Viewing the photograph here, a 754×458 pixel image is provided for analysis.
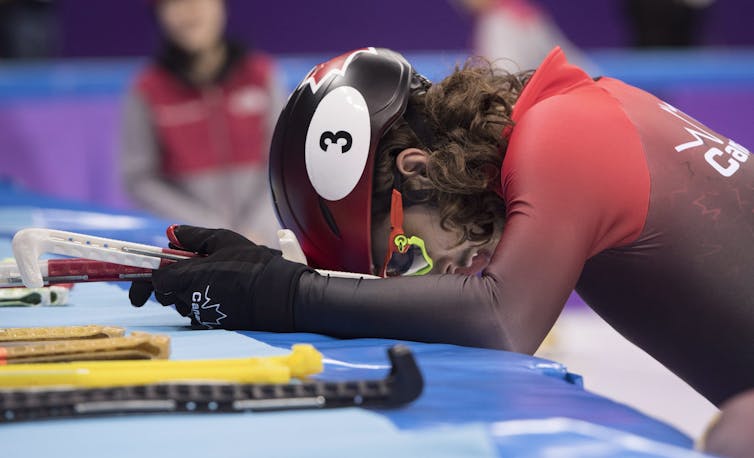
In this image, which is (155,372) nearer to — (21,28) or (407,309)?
(407,309)

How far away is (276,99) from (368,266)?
4210mm

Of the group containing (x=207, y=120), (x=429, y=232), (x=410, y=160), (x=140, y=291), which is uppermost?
(x=410, y=160)

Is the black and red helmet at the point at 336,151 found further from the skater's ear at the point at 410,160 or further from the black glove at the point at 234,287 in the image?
the black glove at the point at 234,287

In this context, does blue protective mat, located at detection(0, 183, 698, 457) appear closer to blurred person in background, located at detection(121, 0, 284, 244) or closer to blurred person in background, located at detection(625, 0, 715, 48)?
blurred person in background, located at detection(121, 0, 284, 244)

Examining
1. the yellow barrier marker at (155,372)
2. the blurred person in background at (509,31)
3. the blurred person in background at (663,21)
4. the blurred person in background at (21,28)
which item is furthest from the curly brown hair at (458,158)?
the blurred person in background at (663,21)

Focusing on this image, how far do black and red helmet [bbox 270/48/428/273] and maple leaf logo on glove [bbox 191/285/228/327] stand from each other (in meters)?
0.34

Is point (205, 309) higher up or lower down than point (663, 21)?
lower down

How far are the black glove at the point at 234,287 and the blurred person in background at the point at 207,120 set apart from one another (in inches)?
167

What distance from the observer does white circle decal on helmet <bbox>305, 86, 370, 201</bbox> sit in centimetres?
226

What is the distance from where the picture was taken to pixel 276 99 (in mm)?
6406

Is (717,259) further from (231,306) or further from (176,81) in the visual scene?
(176,81)

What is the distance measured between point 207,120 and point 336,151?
14.1ft

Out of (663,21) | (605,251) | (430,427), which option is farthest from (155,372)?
(663,21)

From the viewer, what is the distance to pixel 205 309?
2070 mm
